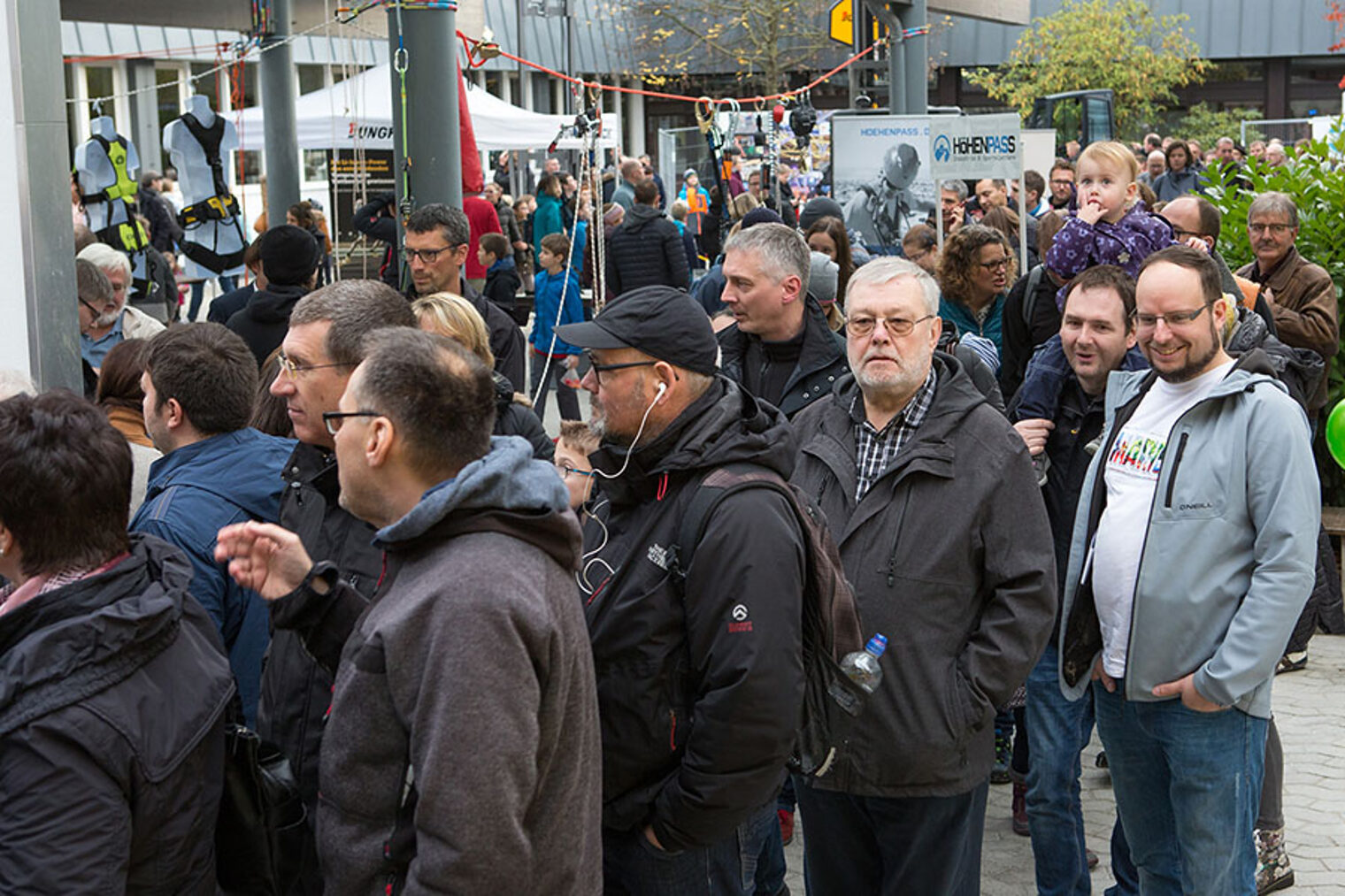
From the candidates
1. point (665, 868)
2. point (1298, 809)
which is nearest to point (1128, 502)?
point (665, 868)

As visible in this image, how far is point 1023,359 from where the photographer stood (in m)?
6.46

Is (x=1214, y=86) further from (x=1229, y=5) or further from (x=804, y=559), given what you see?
(x=804, y=559)

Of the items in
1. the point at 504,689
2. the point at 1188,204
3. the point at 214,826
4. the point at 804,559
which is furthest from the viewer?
the point at 1188,204

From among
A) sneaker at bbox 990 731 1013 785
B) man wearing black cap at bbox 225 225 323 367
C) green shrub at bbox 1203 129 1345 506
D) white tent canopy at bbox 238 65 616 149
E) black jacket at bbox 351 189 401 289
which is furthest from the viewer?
white tent canopy at bbox 238 65 616 149

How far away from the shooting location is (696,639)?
10.4 ft

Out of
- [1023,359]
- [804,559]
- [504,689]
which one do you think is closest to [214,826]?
[504,689]

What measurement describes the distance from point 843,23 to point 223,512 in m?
15.9

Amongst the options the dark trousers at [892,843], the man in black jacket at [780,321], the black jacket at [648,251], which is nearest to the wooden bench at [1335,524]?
the man in black jacket at [780,321]

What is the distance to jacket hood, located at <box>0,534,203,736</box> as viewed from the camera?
248 centimetres

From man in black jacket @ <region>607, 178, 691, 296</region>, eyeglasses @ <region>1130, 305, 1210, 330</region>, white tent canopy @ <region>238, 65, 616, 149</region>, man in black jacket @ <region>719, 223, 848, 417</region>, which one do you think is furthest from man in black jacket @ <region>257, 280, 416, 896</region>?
white tent canopy @ <region>238, 65, 616, 149</region>

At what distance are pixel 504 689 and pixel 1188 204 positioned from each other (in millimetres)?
5775

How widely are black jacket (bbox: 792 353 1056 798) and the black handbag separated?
4.37 ft

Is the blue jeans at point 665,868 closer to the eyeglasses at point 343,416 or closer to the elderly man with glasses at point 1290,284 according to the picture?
the eyeglasses at point 343,416

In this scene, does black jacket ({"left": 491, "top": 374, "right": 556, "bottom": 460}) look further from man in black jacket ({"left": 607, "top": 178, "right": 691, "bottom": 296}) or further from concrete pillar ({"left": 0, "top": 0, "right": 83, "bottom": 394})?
man in black jacket ({"left": 607, "top": 178, "right": 691, "bottom": 296})
